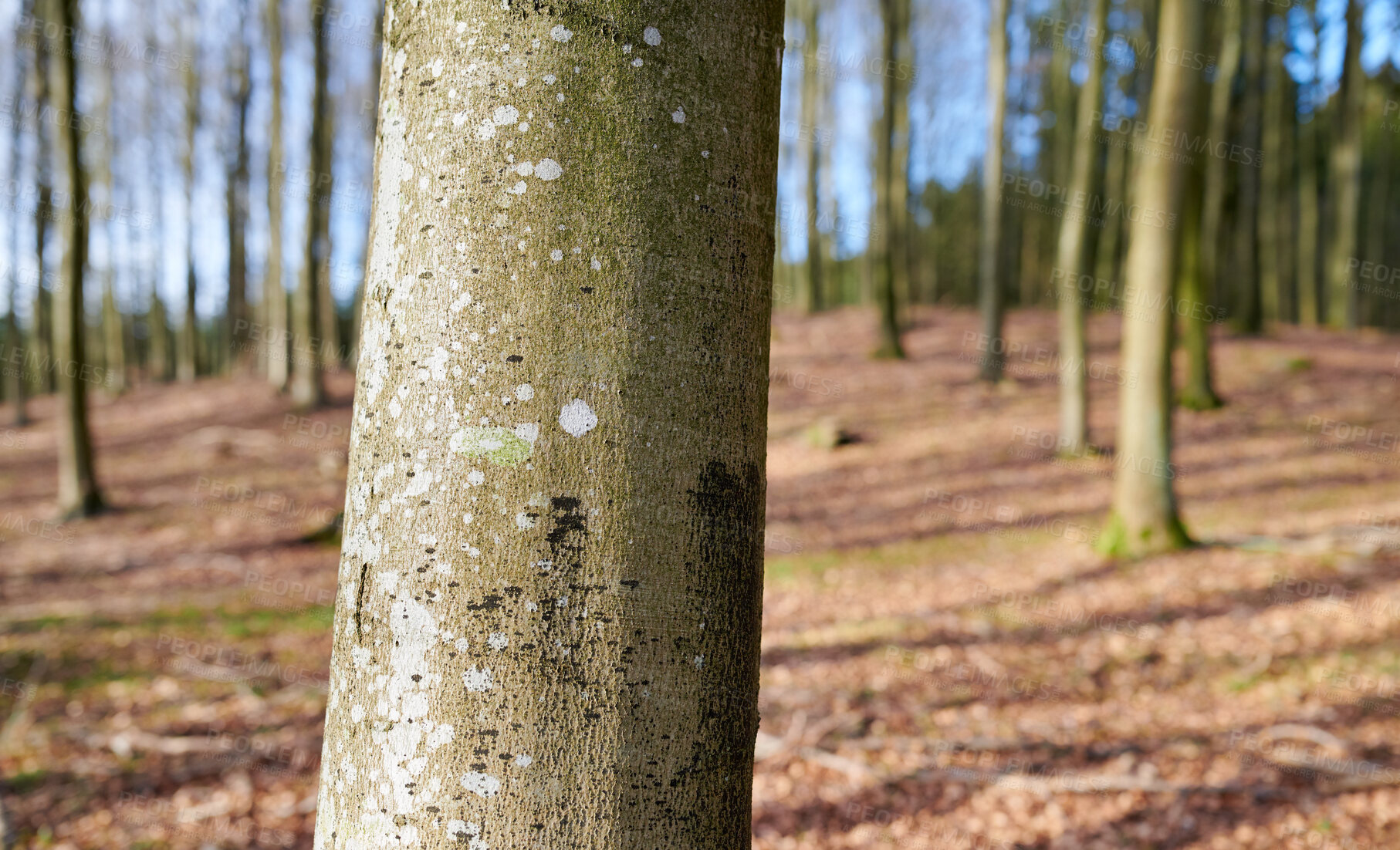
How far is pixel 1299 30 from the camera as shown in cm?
2128

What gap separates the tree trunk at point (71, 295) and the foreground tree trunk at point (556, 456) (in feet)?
36.4

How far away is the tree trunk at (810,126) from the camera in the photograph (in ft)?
67.8

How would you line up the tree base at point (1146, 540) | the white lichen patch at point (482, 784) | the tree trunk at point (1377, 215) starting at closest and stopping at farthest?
the white lichen patch at point (482, 784) < the tree base at point (1146, 540) < the tree trunk at point (1377, 215)

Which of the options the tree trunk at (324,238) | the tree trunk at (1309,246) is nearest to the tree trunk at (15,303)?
the tree trunk at (324,238)

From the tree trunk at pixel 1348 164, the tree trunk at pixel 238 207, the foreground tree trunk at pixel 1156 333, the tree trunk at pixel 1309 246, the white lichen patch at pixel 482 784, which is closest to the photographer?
the white lichen patch at pixel 482 784

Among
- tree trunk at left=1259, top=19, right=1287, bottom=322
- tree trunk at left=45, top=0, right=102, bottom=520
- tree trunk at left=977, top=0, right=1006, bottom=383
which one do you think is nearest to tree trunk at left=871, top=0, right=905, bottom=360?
tree trunk at left=977, top=0, right=1006, bottom=383

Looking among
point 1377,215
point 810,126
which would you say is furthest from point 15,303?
point 1377,215

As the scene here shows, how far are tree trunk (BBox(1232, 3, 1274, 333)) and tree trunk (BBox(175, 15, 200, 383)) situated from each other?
25.4 meters

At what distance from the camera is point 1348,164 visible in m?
18.7

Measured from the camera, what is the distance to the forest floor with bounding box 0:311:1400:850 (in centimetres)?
396

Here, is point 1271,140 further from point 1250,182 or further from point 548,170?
point 548,170

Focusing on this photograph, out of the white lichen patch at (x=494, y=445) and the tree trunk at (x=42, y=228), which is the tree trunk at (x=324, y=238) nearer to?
the tree trunk at (x=42, y=228)

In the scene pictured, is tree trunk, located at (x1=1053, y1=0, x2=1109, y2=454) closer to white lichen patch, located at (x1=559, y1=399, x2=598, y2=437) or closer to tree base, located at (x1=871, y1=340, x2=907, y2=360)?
tree base, located at (x1=871, y1=340, x2=907, y2=360)

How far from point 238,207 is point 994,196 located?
19.7 meters
